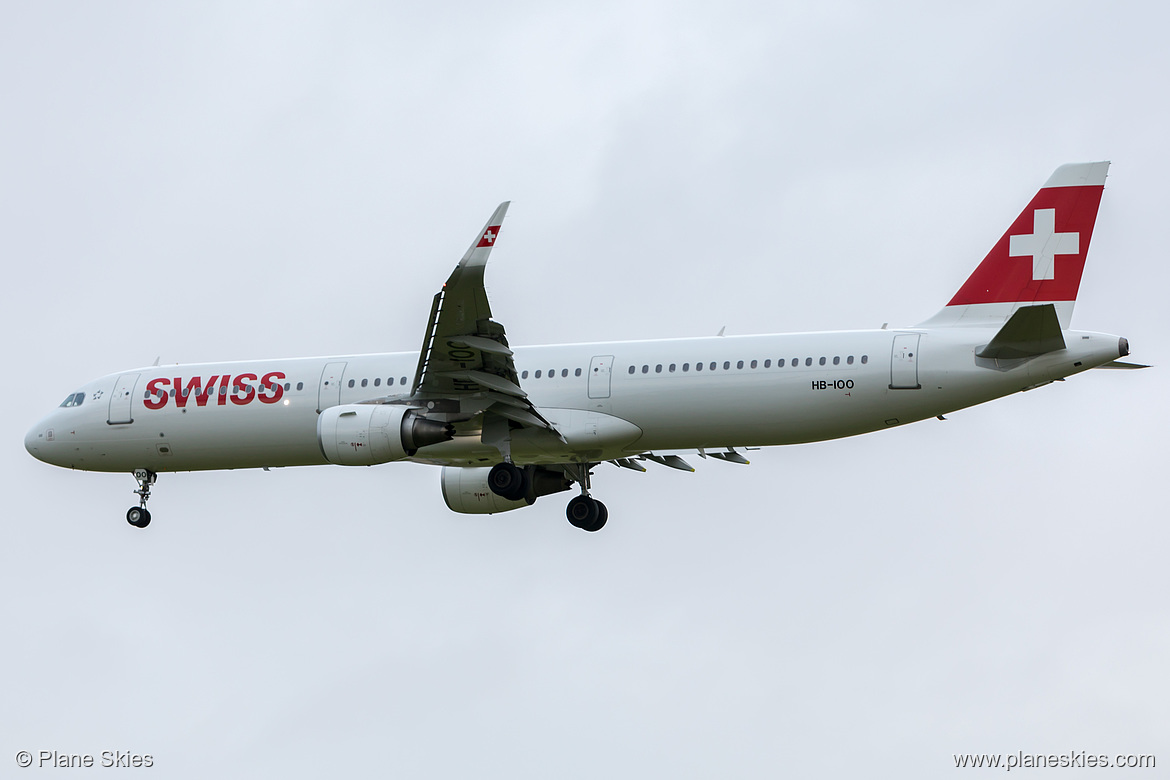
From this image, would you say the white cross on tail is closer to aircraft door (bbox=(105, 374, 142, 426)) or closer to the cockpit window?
aircraft door (bbox=(105, 374, 142, 426))

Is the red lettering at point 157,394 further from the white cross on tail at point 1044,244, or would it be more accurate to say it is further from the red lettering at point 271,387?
the white cross on tail at point 1044,244

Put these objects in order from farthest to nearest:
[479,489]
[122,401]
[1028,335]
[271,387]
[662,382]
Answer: [479,489], [122,401], [271,387], [662,382], [1028,335]

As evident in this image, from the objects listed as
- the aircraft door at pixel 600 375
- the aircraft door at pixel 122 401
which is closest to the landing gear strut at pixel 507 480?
the aircraft door at pixel 600 375

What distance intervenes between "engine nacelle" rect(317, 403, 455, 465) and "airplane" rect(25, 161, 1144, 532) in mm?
25

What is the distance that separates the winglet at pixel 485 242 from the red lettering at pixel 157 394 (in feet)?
32.2

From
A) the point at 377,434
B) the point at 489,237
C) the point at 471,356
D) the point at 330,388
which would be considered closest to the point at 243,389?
the point at 330,388

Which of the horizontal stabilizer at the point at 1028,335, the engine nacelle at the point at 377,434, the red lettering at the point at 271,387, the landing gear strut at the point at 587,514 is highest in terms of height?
the horizontal stabilizer at the point at 1028,335

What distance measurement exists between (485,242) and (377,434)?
452 centimetres

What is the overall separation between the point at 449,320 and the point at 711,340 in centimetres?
523

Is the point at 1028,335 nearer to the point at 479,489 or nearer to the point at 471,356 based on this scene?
the point at 471,356

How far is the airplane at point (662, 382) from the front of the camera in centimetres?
2378

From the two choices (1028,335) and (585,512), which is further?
(585,512)

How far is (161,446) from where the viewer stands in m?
29.5

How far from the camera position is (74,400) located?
30672mm
